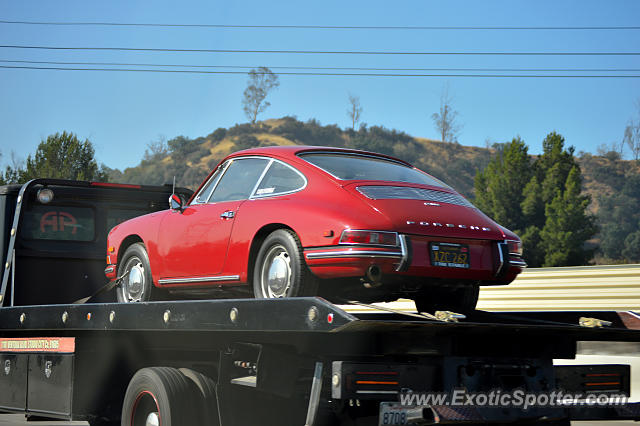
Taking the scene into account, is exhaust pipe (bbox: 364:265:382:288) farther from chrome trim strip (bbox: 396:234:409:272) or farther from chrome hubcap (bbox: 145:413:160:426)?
chrome hubcap (bbox: 145:413:160:426)

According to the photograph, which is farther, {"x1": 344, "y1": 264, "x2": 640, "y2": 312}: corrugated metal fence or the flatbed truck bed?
{"x1": 344, "y1": 264, "x2": 640, "y2": 312}: corrugated metal fence

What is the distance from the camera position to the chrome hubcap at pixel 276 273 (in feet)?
17.7

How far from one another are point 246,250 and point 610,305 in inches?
266

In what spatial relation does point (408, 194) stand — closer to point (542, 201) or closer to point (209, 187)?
point (209, 187)

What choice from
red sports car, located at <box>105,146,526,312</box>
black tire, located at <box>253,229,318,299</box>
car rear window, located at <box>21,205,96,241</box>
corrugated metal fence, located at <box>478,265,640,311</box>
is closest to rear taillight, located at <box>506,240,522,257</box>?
red sports car, located at <box>105,146,526,312</box>

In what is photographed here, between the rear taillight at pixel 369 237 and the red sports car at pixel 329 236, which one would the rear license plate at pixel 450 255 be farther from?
the rear taillight at pixel 369 237

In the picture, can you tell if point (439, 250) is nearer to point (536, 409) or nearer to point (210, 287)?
point (536, 409)

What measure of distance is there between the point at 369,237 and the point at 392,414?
115cm

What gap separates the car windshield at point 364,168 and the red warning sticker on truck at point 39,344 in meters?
2.40

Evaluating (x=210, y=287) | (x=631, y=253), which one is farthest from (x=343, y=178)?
(x=631, y=253)

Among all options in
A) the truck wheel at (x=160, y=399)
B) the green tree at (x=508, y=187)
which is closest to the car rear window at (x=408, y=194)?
the truck wheel at (x=160, y=399)

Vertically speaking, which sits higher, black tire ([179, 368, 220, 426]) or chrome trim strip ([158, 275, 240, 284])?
chrome trim strip ([158, 275, 240, 284])

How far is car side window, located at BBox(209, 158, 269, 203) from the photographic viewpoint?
6105 millimetres

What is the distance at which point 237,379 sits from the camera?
516 cm
